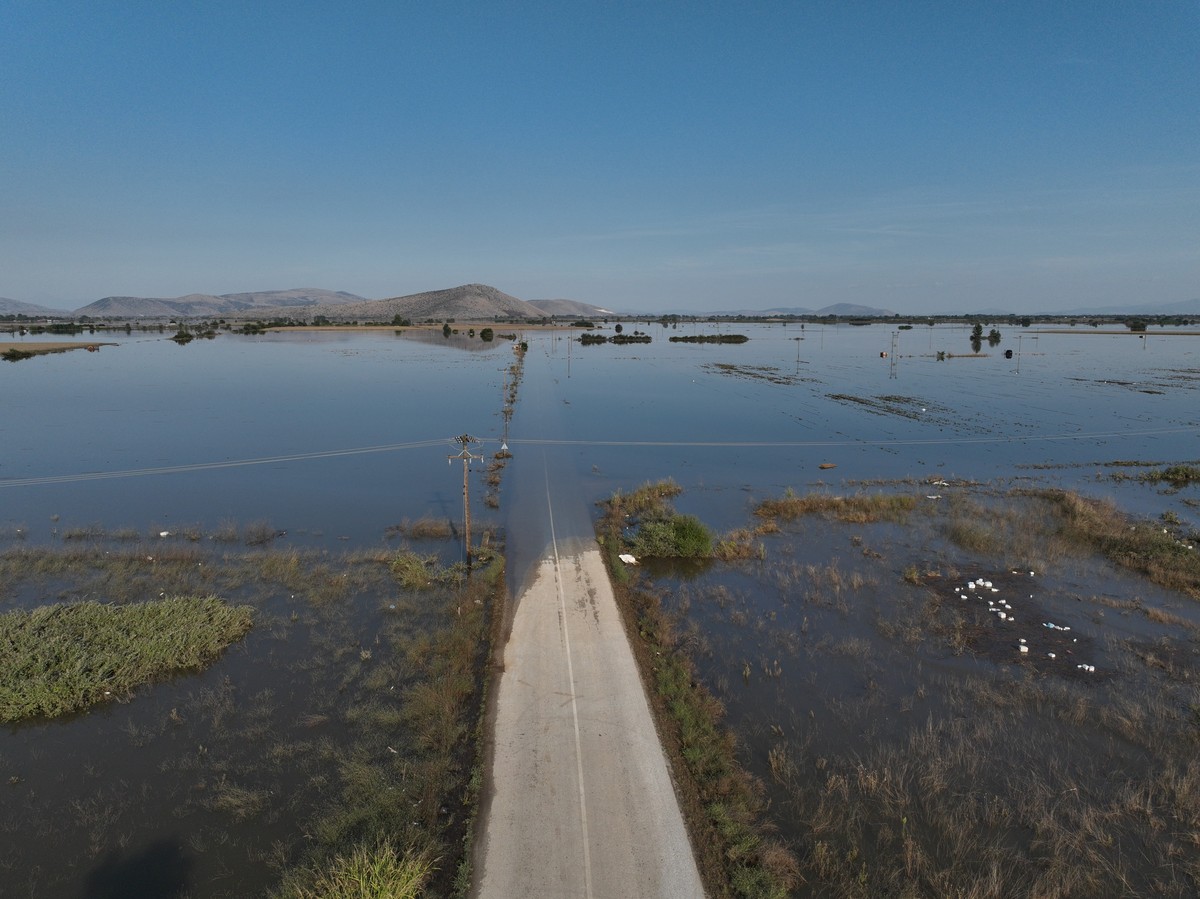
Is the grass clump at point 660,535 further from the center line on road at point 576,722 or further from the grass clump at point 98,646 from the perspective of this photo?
the grass clump at point 98,646

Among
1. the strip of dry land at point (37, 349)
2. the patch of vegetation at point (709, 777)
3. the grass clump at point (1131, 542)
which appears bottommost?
the patch of vegetation at point (709, 777)

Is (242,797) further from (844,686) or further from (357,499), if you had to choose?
(357,499)

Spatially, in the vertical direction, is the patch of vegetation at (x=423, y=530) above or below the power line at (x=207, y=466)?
below

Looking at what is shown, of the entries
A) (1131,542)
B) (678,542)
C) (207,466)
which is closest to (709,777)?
(678,542)

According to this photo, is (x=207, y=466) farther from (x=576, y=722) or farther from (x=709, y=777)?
(x=709, y=777)

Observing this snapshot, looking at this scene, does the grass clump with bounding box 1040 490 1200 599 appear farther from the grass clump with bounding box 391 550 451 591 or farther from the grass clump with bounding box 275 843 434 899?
the grass clump with bounding box 275 843 434 899

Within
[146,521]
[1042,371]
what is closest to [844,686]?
[146,521]

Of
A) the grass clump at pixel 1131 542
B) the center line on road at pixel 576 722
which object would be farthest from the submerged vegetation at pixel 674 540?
the grass clump at pixel 1131 542
